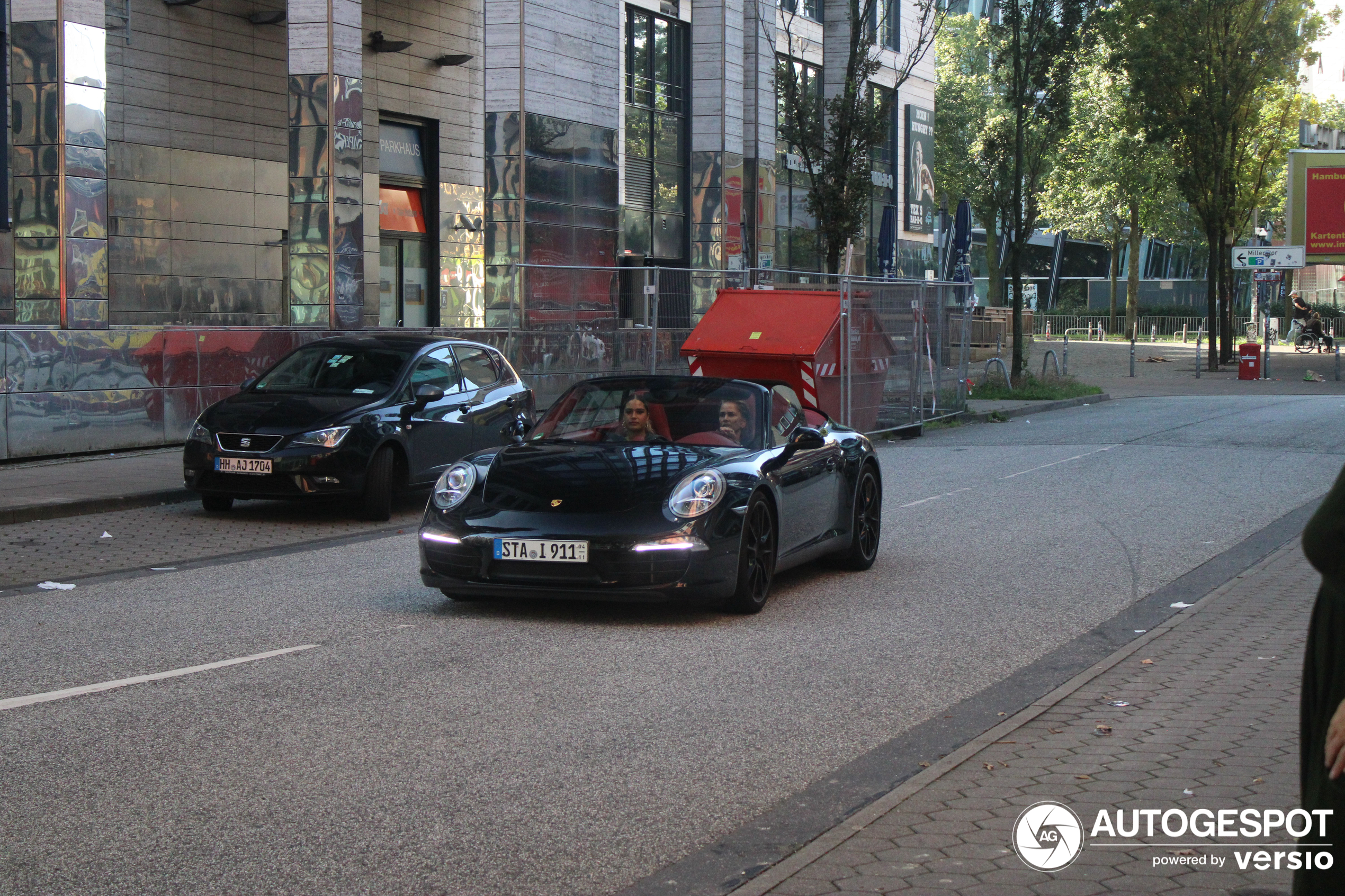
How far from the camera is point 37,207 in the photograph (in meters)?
16.6

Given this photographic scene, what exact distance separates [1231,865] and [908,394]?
17.4 m

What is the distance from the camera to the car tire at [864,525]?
31.5 feet

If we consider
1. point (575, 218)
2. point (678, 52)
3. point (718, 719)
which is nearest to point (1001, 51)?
point (678, 52)

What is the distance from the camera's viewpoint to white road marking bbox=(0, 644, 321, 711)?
230 inches

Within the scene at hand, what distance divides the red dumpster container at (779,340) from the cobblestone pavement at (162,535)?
18.4 feet

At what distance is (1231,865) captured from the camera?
13.4ft

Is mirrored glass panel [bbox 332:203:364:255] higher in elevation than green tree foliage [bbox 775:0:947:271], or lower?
lower

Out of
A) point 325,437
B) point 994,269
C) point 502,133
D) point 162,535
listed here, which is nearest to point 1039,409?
point 502,133

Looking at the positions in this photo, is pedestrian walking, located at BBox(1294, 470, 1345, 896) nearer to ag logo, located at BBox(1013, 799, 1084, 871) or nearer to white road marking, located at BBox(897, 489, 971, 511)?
ag logo, located at BBox(1013, 799, 1084, 871)

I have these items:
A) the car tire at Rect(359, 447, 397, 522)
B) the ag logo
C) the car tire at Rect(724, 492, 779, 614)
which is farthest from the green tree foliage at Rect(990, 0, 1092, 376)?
the ag logo

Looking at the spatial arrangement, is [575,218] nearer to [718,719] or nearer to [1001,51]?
[1001,51]

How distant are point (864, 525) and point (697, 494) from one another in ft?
7.78

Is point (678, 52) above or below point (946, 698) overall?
above

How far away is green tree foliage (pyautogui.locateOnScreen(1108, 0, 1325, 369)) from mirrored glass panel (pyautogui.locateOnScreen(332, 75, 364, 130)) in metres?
24.8
